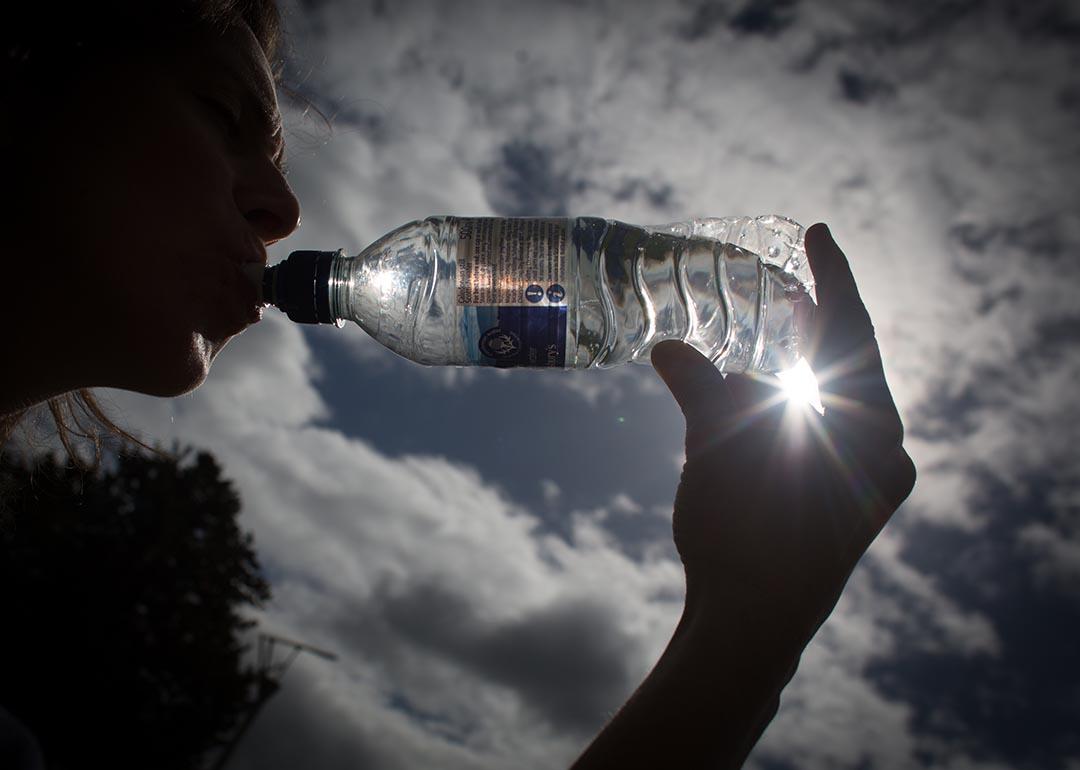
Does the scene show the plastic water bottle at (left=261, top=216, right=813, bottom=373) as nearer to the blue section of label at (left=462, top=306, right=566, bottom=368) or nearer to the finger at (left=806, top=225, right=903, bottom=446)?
the blue section of label at (left=462, top=306, right=566, bottom=368)

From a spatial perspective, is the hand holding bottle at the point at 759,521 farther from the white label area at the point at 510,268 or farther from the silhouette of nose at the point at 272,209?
the silhouette of nose at the point at 272,209

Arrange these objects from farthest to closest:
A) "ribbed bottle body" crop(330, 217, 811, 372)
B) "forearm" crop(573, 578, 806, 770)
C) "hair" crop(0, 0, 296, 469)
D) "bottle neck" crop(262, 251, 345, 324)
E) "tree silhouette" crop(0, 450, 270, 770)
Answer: "tree silhouette" crop(0, 450, 270, 770) < "ribbed bottle body" crop(330, 217, 811, 372) < "bottle neck" crop(262, 251, 345, 324) < "hair" crop(0, 0, 296, 469) < "forearm" crop(573, 578, 806, 770)

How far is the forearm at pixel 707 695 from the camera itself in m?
1.16

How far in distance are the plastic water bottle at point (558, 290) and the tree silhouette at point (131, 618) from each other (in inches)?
481

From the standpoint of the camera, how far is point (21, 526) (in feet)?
41.8

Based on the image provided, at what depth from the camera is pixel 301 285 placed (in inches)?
73.5

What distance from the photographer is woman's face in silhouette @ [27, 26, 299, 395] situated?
155 cm

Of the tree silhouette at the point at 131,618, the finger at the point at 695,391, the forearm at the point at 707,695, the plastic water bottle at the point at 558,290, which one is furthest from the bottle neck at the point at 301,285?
the tree silhouette at the point at 131,618

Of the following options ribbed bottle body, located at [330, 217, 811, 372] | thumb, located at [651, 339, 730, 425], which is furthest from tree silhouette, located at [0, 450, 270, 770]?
thumb, located at [651, 339, 730, 425]

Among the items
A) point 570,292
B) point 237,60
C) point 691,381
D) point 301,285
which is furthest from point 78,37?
point 691,381

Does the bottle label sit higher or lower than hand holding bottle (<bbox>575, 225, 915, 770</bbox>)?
higher

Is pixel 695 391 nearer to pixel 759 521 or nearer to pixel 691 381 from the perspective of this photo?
pixel 691 381

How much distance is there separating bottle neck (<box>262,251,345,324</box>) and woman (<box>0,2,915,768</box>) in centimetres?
7

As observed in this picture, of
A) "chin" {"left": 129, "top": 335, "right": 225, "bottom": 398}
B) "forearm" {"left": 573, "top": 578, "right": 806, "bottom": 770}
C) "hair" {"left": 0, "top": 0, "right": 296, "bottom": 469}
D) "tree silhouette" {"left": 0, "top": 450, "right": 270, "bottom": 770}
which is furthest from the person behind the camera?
"tree silhouette" {"left": 0, "top": 450, "right": 270, "bottom": 770}
